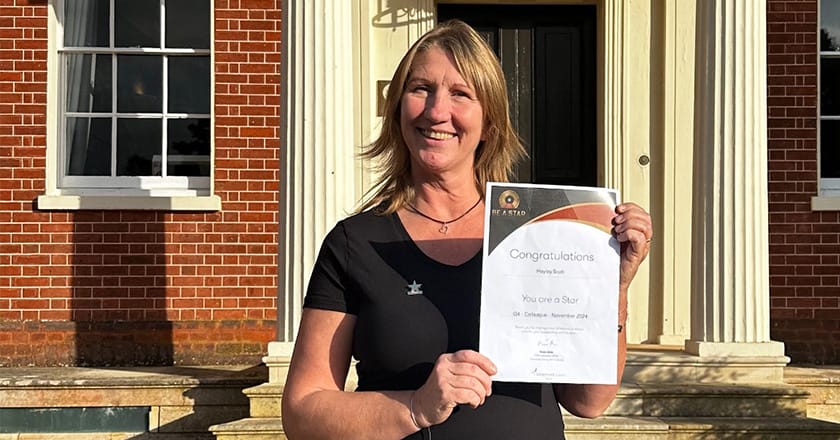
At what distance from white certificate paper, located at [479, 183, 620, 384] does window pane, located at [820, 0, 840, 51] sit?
290 inches

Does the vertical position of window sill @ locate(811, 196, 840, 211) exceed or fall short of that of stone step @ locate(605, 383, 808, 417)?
it exceeds it

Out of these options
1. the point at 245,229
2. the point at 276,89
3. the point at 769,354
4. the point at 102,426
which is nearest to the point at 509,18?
the point at 276,89

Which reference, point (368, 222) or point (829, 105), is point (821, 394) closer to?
point (829, 105)

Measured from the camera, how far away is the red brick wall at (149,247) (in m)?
8.49

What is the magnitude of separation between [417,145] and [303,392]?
21.1 inches

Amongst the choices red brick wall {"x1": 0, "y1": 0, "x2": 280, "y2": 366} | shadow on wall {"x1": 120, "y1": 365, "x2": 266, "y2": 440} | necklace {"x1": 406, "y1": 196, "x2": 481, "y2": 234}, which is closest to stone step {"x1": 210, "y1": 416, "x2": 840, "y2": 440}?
shadow on wall {"x1": 120, "y1": 365, "x2": 266, "y2": 440}

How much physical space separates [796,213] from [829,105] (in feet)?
3.17

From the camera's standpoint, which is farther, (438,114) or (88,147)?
(88,147)

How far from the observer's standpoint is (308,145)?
6.90 meters

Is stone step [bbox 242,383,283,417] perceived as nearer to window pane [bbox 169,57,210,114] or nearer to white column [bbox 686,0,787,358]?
white column [bbox 686,0,787,358]

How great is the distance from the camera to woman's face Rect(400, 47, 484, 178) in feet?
7.05

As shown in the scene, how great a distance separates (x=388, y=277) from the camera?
2.13m

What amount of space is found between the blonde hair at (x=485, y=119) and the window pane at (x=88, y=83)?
273 inches

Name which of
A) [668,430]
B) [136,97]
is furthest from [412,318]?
[136,97]
